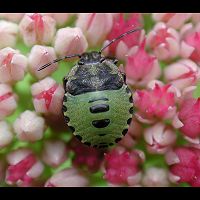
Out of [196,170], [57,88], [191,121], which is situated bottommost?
[196,170]

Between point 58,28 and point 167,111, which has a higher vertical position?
point 58,28

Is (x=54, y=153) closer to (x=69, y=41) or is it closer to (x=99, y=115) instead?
(x=99, y=115)

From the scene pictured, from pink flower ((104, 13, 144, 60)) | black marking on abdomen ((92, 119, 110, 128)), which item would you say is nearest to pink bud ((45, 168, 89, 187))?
black marking on abdomen ((92, 119, 110, 128))

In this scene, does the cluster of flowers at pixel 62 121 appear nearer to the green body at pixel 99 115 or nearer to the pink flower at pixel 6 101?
the pink flower at pixel 6 101

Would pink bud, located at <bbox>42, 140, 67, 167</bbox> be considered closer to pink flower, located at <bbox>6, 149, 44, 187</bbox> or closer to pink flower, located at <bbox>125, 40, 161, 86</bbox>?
pink flower, located at <bbox>6, 149, 44, 187</bbox>

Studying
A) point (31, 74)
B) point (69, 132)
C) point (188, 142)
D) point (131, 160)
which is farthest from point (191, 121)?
point (31, 74)

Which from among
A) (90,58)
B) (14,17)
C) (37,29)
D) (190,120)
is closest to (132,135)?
(190,120)

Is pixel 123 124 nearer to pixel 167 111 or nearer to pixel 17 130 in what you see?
pixel 167 111
